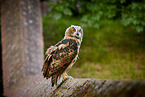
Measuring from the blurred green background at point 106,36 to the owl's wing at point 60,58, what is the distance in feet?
11.6

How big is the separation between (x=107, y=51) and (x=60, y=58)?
820 cm

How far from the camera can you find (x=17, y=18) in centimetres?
804

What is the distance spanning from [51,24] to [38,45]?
6.02m

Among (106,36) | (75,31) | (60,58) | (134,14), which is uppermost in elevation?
(75,31)

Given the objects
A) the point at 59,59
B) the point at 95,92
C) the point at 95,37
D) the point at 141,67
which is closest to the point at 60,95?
the point at 59,59

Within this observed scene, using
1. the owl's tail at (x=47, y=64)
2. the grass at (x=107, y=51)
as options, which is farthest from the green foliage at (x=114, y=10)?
the owl's tail at (x=47, y=64)

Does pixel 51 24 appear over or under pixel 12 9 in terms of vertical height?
under

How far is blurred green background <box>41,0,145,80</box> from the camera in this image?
26.1ft

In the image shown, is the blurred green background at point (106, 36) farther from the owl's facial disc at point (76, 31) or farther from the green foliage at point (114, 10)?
the owl's facial disc at point (76, 31)

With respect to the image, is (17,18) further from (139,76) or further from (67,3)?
(139,76)

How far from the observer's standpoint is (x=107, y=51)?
1128cm

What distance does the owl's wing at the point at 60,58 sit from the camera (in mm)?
3355

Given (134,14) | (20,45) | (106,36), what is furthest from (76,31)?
(106,36)

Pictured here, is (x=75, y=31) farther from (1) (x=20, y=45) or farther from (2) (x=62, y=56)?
(1) (x=20, y=45)
